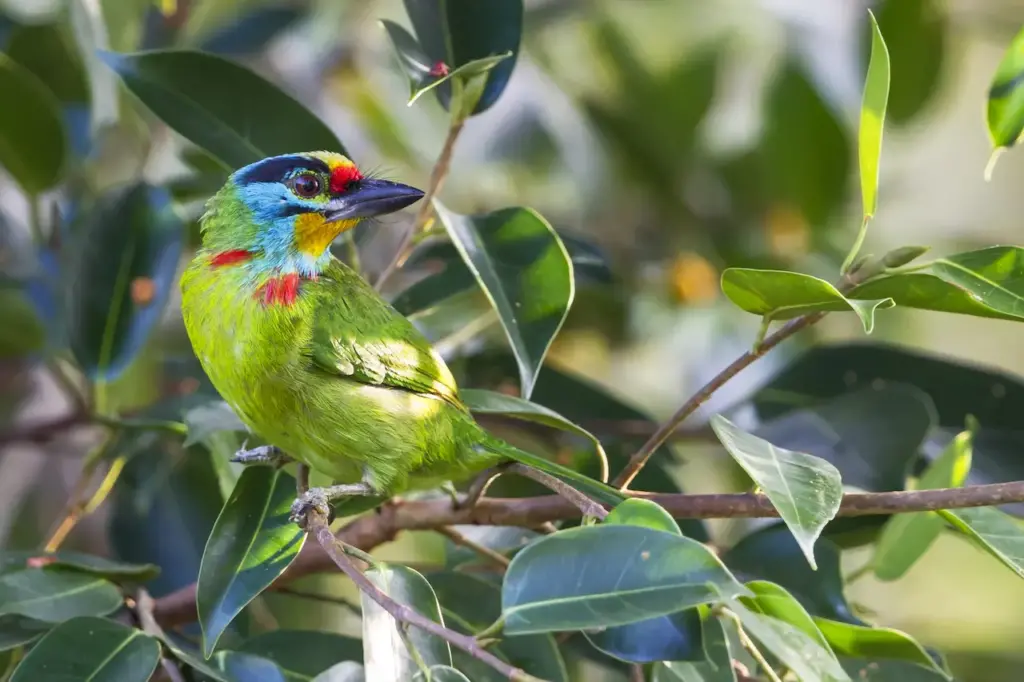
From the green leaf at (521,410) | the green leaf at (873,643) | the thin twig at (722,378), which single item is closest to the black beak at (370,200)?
the green leaf at (521,410)

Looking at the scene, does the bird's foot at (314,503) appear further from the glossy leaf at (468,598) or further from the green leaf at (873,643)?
the green leaf at (873,643)

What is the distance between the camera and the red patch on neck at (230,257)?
1588 millimetres

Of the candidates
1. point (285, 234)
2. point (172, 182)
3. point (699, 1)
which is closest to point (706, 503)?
point (285, 234)

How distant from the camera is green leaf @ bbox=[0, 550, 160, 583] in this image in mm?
1376

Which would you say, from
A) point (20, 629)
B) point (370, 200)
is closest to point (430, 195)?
point (370, 200)

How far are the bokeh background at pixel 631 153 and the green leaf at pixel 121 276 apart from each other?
0.77 feet

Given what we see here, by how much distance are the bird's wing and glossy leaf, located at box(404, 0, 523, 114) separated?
34 cm

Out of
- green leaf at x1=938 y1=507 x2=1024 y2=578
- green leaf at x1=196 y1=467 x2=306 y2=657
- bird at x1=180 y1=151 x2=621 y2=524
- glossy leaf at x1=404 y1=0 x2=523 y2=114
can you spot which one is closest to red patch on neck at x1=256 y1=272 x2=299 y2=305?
bird at x1=180 y1=151 x2=621 y2=524

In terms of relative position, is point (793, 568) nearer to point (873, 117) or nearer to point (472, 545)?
point (472, 545)

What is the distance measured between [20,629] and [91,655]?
19 centimetres

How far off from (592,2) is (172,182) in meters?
1.60

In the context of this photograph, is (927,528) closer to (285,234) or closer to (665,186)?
(285,234)

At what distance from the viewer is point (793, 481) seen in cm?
109

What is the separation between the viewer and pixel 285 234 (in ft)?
5.33
